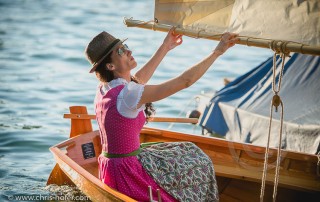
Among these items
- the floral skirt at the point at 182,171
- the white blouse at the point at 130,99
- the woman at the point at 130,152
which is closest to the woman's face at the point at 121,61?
the woman at the point at 130,152

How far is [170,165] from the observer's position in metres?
3.95

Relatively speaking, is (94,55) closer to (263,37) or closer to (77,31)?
(263,37)

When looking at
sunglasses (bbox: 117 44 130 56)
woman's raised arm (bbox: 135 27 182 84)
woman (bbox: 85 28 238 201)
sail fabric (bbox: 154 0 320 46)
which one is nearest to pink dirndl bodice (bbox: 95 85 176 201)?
woman (bbox: 85 28 238 201)

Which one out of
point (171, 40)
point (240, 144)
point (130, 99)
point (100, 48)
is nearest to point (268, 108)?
point (240, 144)

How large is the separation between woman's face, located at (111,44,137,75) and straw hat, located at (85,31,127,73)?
3 centimetres

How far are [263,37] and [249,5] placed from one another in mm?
332

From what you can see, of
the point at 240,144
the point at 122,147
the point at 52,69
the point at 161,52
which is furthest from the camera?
the point at 52,69

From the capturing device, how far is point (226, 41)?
3.78 meters

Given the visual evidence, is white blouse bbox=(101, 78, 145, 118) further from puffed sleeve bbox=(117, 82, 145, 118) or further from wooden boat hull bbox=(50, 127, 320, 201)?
wooden boat hull bbox=(50, 127, 320, 201)

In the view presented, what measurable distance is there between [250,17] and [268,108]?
9.22 feet

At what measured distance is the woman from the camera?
3764 mm

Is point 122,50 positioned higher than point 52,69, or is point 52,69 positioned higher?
point 122,50

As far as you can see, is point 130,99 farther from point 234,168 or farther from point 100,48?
point 234,168

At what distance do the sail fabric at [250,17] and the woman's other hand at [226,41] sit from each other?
0.47ft
